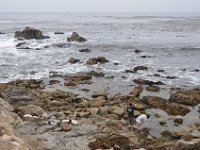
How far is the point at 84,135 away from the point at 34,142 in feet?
8.36

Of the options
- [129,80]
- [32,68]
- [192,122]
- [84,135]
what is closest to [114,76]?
[129,80]

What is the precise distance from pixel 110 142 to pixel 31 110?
6.45 metres

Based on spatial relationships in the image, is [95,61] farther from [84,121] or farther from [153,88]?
[84,121]

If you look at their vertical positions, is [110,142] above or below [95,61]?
above

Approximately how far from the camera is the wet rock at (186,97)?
2345cm

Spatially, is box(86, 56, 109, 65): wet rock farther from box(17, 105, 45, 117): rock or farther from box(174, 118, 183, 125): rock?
box(174, 118, 183, 125): rock

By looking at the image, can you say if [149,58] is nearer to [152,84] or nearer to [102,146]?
[152,84]

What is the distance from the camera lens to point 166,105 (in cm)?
2270

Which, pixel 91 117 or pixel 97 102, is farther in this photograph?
pixel 97 102

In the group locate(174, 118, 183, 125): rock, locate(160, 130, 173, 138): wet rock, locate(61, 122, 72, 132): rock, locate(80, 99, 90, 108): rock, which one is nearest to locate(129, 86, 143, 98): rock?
locate(80, 99, 90, 108): rock

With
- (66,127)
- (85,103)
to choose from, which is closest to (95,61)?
(85,103)

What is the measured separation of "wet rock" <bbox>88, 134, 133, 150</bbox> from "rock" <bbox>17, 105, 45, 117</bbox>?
523 centimetres

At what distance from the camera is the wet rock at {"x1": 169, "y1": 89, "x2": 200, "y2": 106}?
2345 cm

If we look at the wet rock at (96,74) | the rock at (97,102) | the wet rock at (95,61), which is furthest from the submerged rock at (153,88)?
the wet rock at (95,61)
